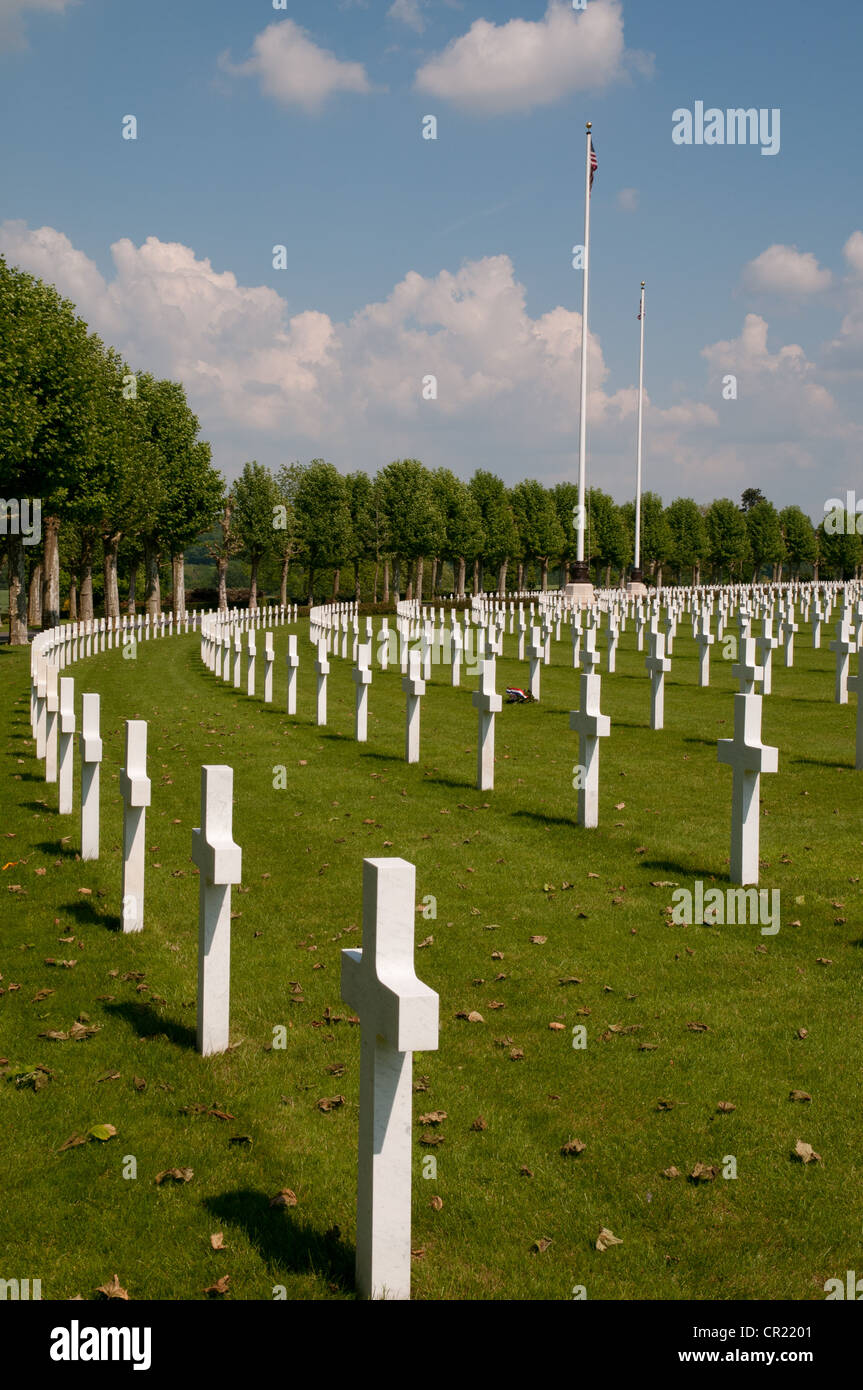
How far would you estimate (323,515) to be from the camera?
80812 millimetres

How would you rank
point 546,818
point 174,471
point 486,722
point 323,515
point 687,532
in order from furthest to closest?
1. point 687,532
2. point 323,515
3. point 174,471
4. point 486,722
5. point 546,818

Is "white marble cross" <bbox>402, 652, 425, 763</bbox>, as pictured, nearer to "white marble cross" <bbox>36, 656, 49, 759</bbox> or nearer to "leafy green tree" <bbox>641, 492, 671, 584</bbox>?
"white marble cross" <bbox>36, 656, 49, 759</bbox>

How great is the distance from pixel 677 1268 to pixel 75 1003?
429cm

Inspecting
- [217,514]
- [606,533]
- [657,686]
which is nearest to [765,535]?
[606,533]

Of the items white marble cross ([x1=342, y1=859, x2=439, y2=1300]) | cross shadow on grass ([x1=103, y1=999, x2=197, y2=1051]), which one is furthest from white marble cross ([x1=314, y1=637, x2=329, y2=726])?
white marble cross ([x1=342, y1=859, x2=439, y2=1300])

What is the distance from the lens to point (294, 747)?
1773cm

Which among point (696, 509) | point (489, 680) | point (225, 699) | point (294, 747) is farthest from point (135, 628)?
point (696, 509)

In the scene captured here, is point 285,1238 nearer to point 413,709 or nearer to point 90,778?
point 90,778

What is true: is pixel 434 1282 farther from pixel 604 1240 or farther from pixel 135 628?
pixel 135 628

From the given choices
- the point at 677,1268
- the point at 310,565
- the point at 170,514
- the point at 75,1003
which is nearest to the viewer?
the point at 677,1268

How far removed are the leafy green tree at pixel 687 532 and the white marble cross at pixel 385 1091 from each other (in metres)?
107

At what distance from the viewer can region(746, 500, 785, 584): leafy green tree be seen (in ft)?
374

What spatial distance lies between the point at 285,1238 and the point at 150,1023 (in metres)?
2.55

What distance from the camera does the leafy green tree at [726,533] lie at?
363 ft
